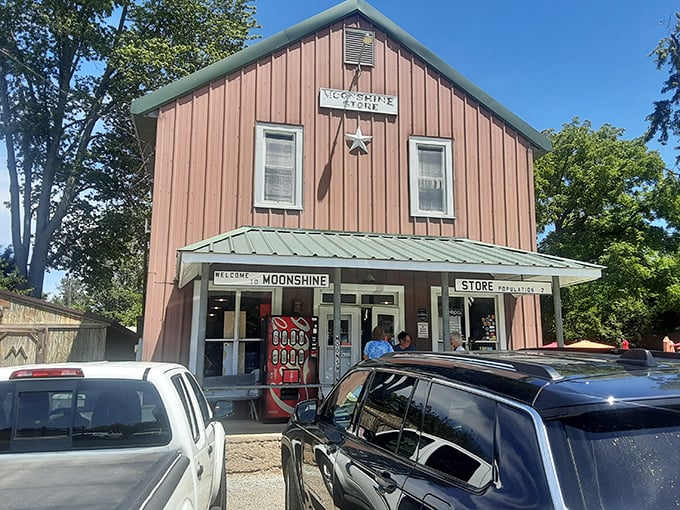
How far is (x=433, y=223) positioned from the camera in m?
10.7

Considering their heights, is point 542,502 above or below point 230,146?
below

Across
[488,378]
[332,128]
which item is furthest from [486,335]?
[488,378]

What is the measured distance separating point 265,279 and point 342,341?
3.12 meters

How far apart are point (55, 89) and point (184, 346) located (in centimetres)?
1888


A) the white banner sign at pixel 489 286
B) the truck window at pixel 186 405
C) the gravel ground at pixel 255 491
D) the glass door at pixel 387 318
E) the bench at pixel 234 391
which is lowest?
the gravel ground at pixel 255 491

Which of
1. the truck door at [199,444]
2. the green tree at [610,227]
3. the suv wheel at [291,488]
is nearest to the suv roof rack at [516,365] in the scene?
Answer: the truck door at [199,444]

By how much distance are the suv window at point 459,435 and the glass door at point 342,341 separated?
23.8 ft

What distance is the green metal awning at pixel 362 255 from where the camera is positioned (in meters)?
7.56

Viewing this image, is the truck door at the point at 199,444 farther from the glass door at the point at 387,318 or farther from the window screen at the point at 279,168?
the window screen at the point at 279,168

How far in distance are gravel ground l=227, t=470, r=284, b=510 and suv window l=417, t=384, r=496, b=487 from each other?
12.1 feet

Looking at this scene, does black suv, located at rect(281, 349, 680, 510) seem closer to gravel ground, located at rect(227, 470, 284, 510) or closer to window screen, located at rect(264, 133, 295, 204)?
gravel ground, located at rect(227, 470, 284, 510)

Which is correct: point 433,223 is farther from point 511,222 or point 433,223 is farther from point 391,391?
point 391,391

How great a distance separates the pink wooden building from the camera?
9.27 meters

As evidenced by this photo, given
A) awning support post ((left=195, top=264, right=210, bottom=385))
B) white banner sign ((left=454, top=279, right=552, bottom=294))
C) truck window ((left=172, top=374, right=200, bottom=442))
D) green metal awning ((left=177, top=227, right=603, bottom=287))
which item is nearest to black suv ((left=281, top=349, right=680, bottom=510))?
truck window ((left=172, top=374, right=200, bottom=442))
